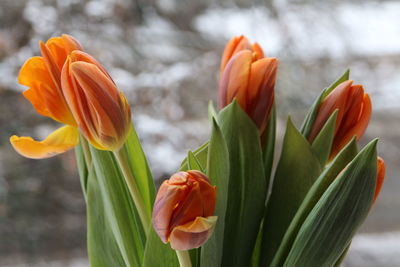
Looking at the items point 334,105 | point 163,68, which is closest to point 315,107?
point 334,105

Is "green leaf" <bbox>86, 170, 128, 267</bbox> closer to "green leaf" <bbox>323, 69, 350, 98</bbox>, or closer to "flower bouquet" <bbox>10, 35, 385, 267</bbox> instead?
"flower bouquet" <bbox>10, 35, 385, 267</bbox>

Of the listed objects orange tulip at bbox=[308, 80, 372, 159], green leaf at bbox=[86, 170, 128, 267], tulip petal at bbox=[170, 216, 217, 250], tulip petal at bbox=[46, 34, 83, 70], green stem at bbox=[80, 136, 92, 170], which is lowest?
green leaf at bbox=[86, 170, 128, 267]

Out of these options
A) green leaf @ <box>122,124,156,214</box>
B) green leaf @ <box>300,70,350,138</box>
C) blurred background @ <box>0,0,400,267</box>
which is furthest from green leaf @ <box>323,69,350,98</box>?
blurred background @ <box>0,0,400,267</box>

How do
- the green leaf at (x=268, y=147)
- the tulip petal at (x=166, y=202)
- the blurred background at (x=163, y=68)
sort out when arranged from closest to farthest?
the tulip petal at (x=166, y=202), the green leaf at (x=268, y=147), the blurred background at (x=163, y=68)

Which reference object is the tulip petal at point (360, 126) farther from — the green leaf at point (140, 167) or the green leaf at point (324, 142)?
the green leaf at point (140, 167)

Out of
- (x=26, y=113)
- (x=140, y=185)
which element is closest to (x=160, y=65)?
(x=26, y=113)

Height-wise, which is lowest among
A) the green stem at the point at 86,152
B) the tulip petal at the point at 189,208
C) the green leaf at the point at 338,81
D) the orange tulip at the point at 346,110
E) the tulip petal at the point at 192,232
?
the tulip petal at the point at 192,232

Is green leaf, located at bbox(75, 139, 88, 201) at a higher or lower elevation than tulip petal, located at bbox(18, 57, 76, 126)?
lower

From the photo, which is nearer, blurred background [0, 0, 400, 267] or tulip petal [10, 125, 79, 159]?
tulip petal [10, 125, 79, 159]

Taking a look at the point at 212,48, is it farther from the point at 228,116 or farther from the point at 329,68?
the point at 228,116

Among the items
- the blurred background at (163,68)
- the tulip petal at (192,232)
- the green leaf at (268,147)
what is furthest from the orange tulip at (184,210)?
the blurred background at (163,68)
